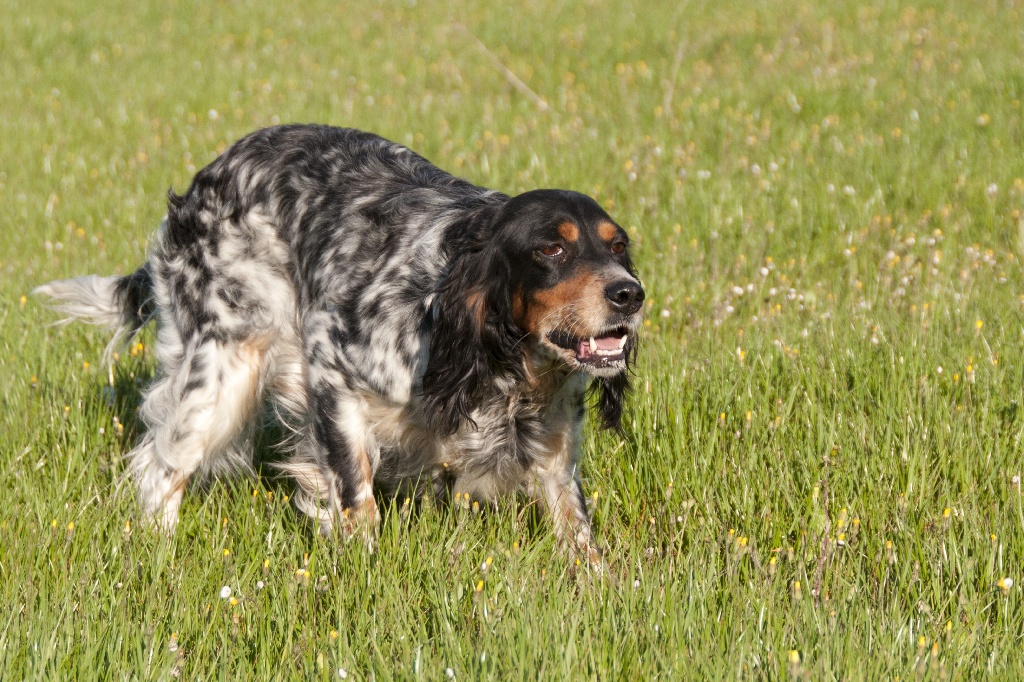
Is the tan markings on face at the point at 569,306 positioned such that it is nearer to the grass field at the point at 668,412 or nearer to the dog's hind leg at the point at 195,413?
the grass field at the point at 668,412

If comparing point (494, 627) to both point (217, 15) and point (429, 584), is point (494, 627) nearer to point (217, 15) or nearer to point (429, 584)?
point (429, 584)

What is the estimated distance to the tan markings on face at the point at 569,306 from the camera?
352 cm

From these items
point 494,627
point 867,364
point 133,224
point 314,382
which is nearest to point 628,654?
point 494,627

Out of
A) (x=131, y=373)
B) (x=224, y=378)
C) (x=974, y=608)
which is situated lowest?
(x=131, y=373)

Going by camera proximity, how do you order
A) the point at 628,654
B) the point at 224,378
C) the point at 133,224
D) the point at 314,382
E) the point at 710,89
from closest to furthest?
the point at 628,654, the point at 314,382, the point at 224,378, the point at 133,224, the point at 710,89

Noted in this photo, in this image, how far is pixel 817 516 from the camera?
3783 millimetres

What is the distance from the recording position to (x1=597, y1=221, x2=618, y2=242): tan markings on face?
3.73 metres

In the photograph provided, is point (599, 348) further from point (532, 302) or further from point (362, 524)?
point (362, 524)

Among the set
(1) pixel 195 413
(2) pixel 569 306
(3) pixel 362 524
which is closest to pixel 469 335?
(2) pixel 569 306

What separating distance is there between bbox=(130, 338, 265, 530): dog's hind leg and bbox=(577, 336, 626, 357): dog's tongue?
62.7 inches

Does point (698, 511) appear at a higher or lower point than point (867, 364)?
lower

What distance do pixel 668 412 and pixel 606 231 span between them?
102 cm

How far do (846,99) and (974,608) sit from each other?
6622mm

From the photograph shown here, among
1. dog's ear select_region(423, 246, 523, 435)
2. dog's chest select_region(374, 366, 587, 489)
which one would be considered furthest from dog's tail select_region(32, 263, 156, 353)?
dog's ear select_region(423, 246, 523, 435)
